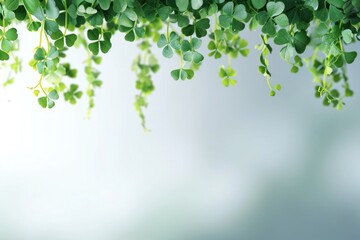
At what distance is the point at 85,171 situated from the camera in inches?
111

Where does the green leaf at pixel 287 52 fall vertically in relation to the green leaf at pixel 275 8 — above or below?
below

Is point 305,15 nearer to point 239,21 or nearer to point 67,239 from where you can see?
point 239,21

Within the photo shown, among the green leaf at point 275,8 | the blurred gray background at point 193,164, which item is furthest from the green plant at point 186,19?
the blurred gray background at point 193,164

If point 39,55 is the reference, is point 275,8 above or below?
above

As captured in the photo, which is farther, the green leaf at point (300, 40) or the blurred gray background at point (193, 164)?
the blurred gray background at point (193, 164)

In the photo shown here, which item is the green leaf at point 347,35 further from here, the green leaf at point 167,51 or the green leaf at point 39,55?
the green leaf at point 39,55

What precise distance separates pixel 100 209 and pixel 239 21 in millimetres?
2310

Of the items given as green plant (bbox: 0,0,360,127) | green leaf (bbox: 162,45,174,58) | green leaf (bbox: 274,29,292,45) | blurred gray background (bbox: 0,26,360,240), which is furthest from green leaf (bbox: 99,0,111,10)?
blurred gray background (bbox: 0,26,360,240)

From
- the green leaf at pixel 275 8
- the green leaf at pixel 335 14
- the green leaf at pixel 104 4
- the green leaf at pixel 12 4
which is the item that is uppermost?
the green leaf at pixel 335 14

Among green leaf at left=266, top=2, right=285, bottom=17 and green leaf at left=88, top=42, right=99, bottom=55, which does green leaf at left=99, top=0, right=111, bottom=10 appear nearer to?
green leaf at left=88, top=42, right=99, bottom=55

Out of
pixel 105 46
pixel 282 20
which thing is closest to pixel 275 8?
pixel 282 20

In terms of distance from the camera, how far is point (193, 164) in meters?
2.89

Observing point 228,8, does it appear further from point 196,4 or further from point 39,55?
point 39,55

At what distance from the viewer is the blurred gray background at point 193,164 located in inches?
110
